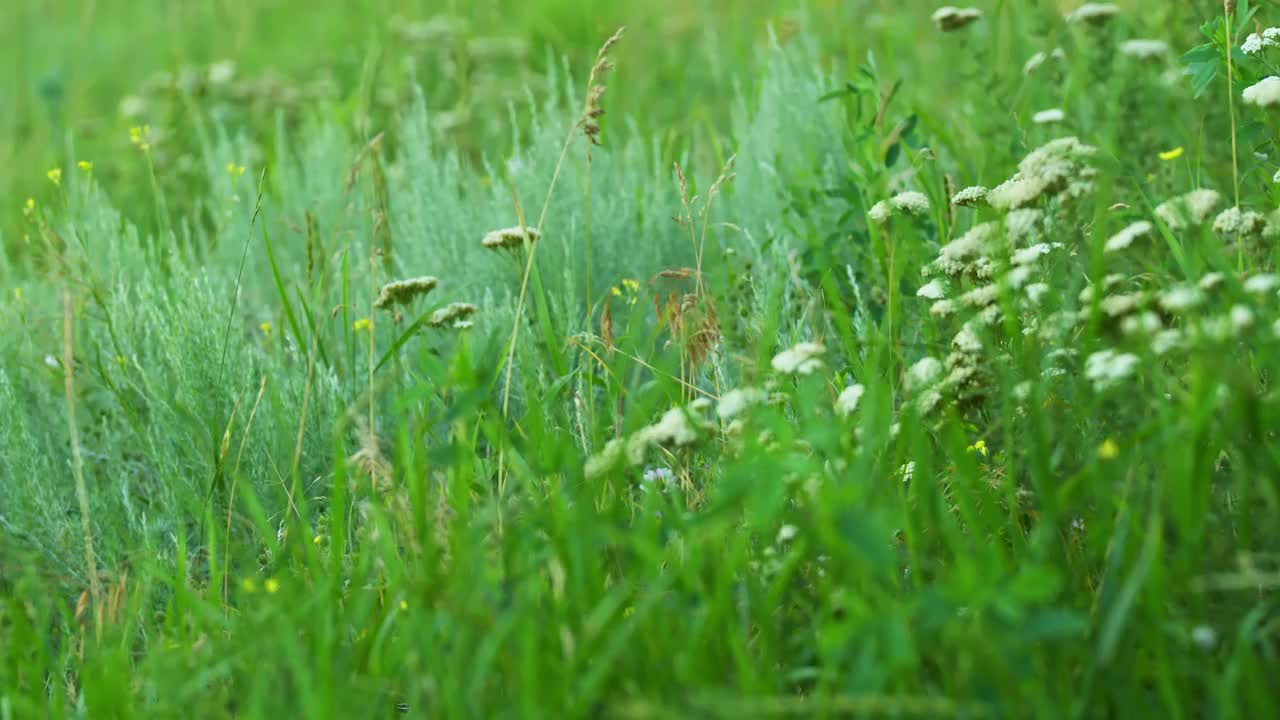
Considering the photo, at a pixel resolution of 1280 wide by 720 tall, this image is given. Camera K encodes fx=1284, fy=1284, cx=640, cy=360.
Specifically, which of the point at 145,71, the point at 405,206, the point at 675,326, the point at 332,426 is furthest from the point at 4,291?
the point at 145,71

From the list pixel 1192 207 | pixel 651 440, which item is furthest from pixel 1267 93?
pixel 651 440

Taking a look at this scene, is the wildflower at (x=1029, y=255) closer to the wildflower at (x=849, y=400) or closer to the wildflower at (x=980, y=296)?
the wildflower at (x=980, y=296)

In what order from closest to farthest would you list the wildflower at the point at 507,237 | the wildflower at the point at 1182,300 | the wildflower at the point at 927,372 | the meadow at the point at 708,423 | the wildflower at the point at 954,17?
the meadow at the point at 708,423 < the wildflower at the point at 1182,300 < the wildflower at the point at 927,372 < the wildflower at the point at 507,237 < the wildflower at the point at 954,17

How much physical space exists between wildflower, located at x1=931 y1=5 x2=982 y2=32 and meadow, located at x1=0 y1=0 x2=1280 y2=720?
22 centimetres

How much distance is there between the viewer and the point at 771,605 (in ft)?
5.57

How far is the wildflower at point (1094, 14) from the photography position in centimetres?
339

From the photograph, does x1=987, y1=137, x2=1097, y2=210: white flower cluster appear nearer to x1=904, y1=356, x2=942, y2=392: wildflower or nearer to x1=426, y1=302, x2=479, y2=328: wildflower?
x1=904, y1=356, x2=942, y2=392: wildflower

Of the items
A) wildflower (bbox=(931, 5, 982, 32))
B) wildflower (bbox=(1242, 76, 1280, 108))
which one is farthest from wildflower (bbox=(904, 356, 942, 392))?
wildflower (bbox=(931, 5, 982, 32))

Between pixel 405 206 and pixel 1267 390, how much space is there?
2437 millimetres

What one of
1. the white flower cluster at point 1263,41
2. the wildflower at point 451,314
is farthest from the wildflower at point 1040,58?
the wildflower at point 451,314

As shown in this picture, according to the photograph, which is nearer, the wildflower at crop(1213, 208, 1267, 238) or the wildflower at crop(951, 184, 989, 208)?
the wildflower at crop(1213, 208, 1267, 238)

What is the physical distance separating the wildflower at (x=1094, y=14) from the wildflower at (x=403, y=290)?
1.96 metres

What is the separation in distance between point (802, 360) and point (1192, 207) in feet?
2.22

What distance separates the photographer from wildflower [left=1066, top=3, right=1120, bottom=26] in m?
3.39
